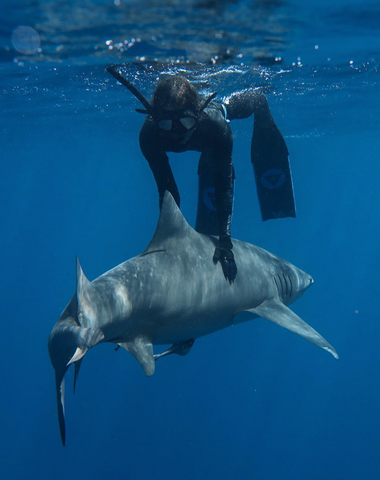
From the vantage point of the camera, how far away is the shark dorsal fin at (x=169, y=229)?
17.2ft

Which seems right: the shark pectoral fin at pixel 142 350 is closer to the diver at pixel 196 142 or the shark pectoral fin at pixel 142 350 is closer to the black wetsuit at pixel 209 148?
the diver at pixel 196 142

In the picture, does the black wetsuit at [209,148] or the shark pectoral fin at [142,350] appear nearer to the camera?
the shark pectoral fin at [142,350]

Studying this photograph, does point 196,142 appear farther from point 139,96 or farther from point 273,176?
point 273,176

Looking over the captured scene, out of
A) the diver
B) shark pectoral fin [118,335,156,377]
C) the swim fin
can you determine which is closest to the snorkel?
the diver

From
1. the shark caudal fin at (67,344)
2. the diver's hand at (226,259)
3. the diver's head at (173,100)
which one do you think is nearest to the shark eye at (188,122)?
the diver's head at (173,100)

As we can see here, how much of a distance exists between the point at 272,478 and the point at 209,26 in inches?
715

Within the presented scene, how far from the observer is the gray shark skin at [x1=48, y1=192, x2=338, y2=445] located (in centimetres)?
396

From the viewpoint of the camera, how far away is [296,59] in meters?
11.8

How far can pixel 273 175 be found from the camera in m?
9.47

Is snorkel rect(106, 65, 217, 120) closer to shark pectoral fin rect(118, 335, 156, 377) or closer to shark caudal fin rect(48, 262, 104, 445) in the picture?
shark caudal fin rect(48, 262, 104, 445)

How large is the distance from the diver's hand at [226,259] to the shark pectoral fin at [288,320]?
0.67m

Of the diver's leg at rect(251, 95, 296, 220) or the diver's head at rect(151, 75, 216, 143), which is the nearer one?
the diver's head at rect(151, 75, 216, 143)

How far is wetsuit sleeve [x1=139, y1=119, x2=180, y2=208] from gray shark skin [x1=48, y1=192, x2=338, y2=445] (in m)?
0.98

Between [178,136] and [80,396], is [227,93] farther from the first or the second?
[80,396]
